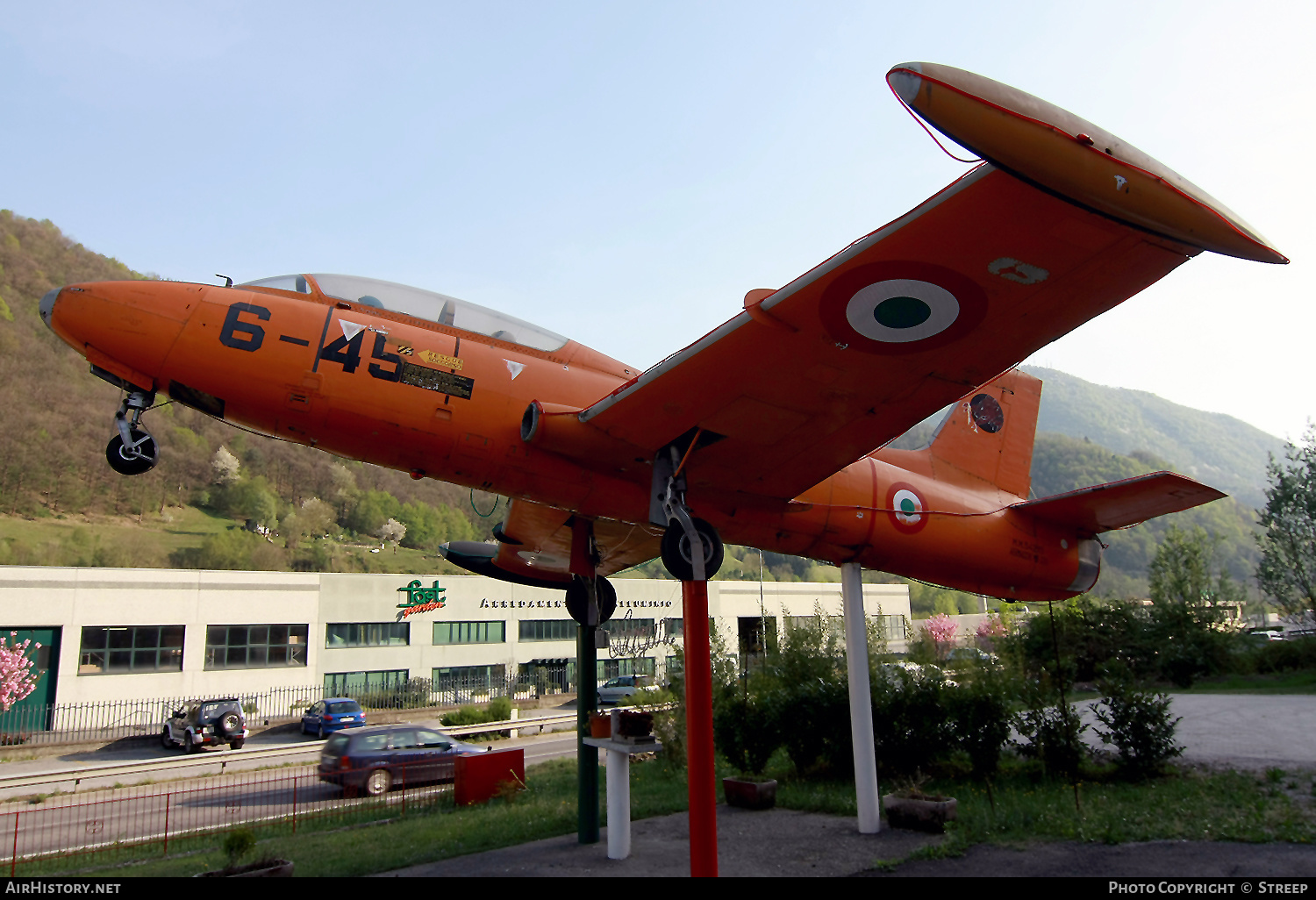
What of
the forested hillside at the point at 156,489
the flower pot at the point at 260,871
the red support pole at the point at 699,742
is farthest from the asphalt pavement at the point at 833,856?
the forested hillside at the point at 156,489

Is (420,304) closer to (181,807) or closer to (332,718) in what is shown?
(181,807)

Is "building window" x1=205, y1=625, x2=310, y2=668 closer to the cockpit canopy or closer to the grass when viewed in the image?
the grass

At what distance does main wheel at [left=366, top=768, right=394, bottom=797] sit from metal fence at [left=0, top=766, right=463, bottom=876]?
0.15 m

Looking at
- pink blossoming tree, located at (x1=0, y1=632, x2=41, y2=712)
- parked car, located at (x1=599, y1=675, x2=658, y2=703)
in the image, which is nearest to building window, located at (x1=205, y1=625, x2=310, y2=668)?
pink blossoming tree, located at (x1=0, y1=632, x2=41, y2=712)

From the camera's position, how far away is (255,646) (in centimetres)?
3994

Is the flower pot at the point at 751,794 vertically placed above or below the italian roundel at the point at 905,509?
below

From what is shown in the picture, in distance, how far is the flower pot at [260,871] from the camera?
7.64 m

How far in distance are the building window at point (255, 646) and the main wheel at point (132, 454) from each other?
121 ft

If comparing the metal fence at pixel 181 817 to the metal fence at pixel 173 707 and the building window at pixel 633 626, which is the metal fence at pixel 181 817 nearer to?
the metal fence at pixel 173 707

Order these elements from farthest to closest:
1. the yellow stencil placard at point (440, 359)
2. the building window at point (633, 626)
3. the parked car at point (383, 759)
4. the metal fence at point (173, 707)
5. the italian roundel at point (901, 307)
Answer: the building window at point (633, 626)
the metal fence at point (173, 707)
the parked car at point (383, 759)
the yellow stencil placard at point (440, 359)
the italian roundel at point (901, 307)

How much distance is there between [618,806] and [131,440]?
688 centimetres

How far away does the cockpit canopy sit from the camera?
7.78 meters

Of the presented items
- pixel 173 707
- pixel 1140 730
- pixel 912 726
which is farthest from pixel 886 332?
pixel 173 707

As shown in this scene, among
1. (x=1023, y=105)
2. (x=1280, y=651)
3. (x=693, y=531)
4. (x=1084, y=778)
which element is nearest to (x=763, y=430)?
(x=693, y=531)
